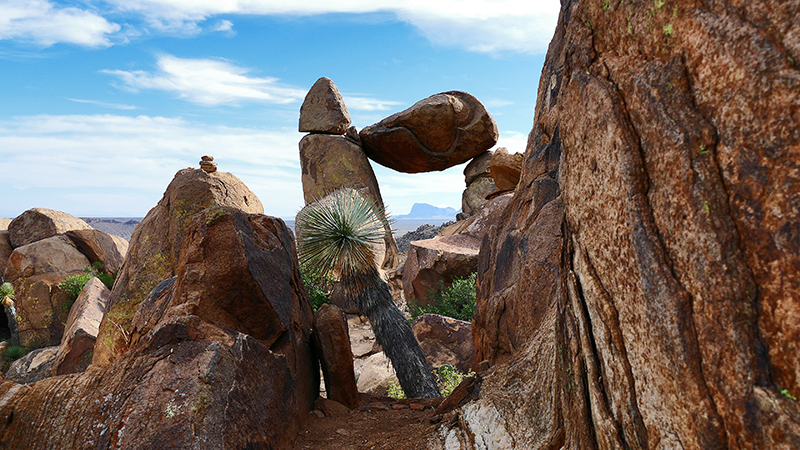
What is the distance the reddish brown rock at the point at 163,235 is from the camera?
9.57m

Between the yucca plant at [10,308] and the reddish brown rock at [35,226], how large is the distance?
3.04 meters

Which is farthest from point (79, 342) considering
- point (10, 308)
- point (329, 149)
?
point (329, 149)

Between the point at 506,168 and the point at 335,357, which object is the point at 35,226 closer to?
the point at 506,168

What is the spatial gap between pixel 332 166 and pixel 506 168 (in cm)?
Result: 746

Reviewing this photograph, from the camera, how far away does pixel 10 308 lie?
18.7 m

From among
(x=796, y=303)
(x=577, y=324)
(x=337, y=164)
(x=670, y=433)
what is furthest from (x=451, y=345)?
(x=337, y=164)

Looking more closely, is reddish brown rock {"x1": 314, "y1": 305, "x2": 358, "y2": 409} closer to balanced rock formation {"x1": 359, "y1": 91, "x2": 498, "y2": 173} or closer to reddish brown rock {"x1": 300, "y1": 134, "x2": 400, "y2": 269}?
reddish brown rock {"x1": 300, "y1": 134, "x2": 400, "y2": 269}

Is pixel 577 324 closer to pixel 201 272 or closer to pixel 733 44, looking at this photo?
pixel 733 44

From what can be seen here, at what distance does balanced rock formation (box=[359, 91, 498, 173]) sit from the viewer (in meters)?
19.9

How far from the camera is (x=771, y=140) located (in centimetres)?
171

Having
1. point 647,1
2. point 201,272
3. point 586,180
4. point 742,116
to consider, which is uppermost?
point 647,1

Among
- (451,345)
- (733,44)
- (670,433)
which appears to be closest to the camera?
(733,44)

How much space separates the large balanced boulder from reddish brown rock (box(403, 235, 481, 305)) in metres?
8.66

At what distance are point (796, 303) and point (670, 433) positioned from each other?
0.83m
